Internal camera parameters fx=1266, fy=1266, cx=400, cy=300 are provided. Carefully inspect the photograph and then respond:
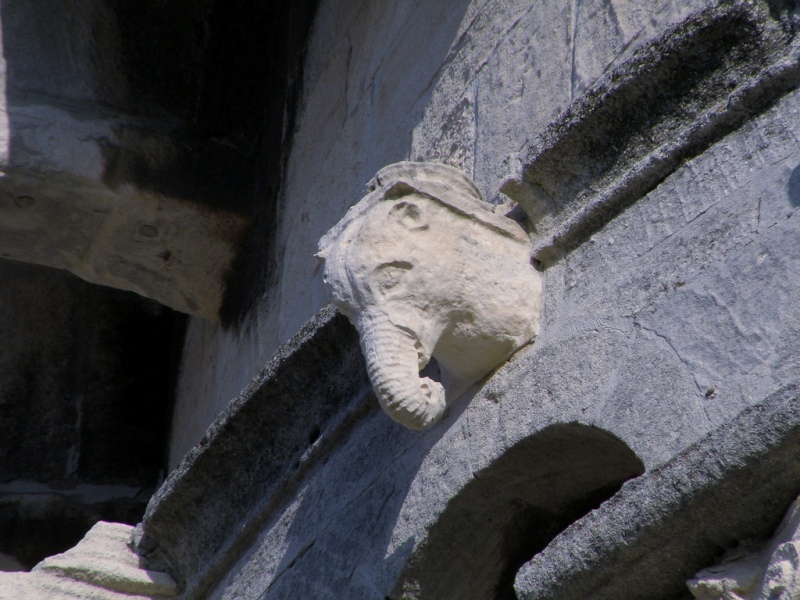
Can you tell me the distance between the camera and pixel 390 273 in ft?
7.16

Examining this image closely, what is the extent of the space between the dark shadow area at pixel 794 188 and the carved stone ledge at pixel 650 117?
0.18 m

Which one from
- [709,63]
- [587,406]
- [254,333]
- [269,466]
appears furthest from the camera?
[254,333]

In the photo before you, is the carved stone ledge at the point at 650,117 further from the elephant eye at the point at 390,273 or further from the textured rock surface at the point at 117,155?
the textured rock surface at the point at 117,155

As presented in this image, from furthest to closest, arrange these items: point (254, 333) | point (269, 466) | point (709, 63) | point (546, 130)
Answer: point (254, 333) < point (269, 466) < point (546, 130) < point (709, 63)

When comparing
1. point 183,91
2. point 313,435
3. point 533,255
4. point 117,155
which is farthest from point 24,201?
point 533,255

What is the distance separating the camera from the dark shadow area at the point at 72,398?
188 inches

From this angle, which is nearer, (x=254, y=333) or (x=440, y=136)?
(x=440, y=136)

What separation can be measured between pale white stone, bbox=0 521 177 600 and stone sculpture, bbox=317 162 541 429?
4.05 feet

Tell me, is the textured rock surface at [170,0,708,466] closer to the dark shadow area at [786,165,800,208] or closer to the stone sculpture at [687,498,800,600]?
the dark shadow area at [786,165,800,208]

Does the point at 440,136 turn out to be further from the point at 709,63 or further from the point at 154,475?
the point at 154,475

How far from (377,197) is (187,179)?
178cm

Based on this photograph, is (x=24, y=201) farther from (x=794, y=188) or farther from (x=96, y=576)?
(x=794, y=188)

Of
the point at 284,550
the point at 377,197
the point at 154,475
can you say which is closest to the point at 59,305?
the point at 154,475

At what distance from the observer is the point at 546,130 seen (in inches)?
90.7
